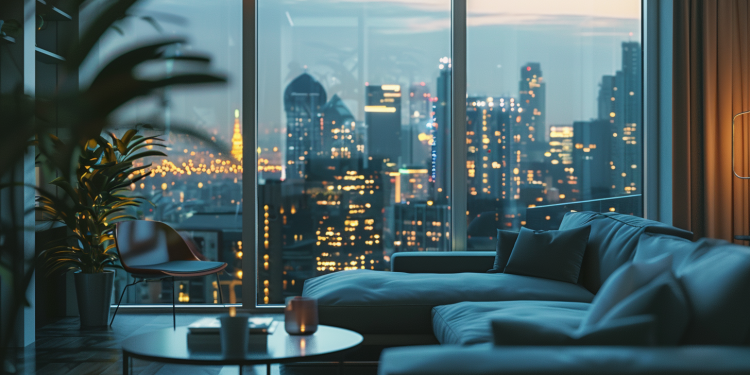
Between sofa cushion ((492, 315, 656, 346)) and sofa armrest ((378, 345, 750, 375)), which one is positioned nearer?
sofa armrest ((378, 345, 750, 375))

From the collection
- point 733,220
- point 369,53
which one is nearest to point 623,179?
point 733,220

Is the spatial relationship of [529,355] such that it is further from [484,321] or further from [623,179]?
[623,179]

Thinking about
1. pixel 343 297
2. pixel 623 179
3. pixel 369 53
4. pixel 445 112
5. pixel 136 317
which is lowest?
pixel 136 317

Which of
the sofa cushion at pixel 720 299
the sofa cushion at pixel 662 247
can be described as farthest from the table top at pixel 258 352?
the sofa cushion at pixel 662 247

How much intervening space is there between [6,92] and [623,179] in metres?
4.61

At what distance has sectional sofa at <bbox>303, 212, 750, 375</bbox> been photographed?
99 centimetres

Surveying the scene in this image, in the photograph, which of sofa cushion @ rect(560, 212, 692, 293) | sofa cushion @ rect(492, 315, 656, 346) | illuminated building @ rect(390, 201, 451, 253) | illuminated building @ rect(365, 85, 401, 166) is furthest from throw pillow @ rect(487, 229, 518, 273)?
sofa cushion @ rect(492, 315, 656, 346)

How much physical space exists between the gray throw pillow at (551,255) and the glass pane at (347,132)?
1.18 m

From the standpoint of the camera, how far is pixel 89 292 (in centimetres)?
389

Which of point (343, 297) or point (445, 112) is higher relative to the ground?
point (445, 112)

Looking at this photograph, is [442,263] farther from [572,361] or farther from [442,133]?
[572,361]

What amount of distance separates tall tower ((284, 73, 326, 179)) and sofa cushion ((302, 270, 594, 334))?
152cm

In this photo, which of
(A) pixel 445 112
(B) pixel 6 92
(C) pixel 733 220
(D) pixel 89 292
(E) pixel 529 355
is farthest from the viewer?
(A) pixel 445 112

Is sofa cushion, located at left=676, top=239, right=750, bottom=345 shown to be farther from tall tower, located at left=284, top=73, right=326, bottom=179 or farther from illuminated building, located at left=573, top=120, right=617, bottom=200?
tall tower, located at left=284, top=73, right=326, bottom=179
